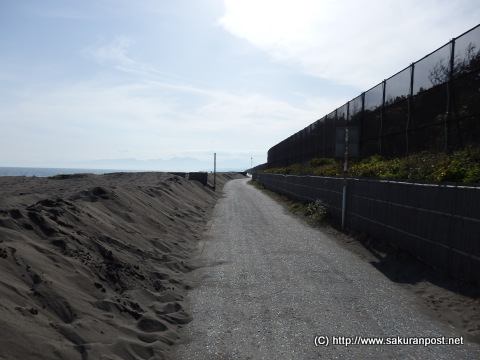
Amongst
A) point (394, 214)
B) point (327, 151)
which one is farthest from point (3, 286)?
point (327, 151)

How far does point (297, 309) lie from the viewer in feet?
20.7

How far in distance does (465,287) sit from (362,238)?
17.4 ft

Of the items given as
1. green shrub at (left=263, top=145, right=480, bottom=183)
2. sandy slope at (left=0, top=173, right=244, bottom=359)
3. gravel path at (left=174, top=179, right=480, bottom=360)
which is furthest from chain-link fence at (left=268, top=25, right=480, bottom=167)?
sandy slope at (left=0, top=173, right=244, bottom=359)

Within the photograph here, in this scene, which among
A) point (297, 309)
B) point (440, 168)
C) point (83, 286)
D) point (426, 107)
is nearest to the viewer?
point (83, 286)

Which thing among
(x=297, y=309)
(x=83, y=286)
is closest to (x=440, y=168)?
(x=297, y=309)

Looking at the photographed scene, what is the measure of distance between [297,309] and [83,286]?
3.03 metres

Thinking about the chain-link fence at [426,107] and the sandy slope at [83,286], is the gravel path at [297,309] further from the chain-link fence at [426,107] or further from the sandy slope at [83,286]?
the chain-link fence at [426,107]

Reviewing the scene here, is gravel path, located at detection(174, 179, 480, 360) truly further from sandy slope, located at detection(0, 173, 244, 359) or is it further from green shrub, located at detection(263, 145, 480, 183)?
green shrub, located at detection(263, 145, 480, 183)

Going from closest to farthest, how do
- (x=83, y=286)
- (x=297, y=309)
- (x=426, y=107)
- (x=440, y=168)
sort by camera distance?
(x=83, y=286) < (x=297, y=309) < (x=440, y=168) < (x=426, y=107)

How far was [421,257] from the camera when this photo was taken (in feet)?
29.0

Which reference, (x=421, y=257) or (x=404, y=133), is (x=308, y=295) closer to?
(x=421, y=257)

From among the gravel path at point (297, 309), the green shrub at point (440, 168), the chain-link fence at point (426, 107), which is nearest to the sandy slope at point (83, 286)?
the gravel path at point (297, 309)

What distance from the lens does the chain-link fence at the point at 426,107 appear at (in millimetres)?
12250

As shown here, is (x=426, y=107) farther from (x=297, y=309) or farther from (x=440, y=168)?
(x=297, y=309)
